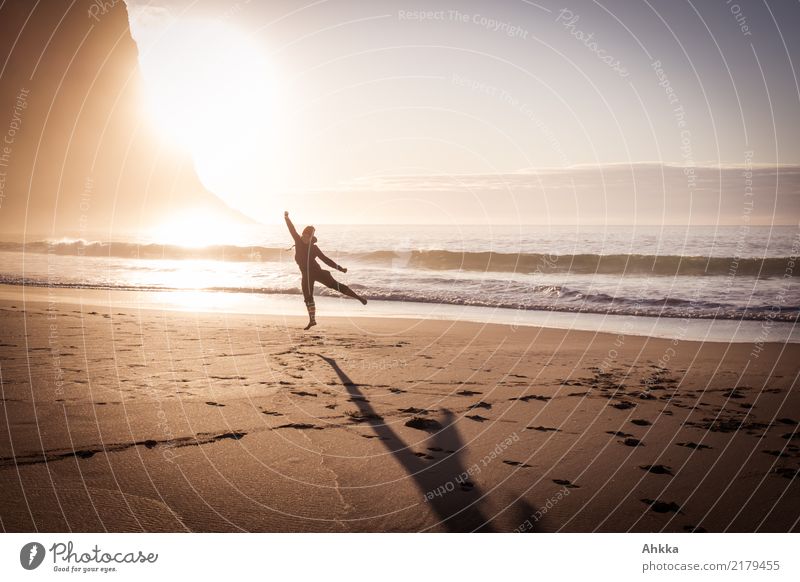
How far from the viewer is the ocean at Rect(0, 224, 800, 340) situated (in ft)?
69.3

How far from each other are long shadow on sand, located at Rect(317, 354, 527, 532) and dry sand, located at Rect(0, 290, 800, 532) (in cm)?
2

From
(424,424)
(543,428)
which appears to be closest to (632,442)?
(543,428)

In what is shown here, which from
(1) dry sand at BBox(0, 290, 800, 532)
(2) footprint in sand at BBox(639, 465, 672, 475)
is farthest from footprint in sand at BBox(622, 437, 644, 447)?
(2) footprint in sand at BBox(639, 465, 672, 475)

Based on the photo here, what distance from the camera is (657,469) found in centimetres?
588

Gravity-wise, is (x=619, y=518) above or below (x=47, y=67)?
below

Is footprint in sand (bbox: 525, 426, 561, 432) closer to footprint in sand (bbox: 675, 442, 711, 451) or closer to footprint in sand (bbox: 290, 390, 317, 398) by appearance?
footprint in sand (bbox: 675, 442, 711, 451)

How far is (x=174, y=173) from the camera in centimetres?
16388

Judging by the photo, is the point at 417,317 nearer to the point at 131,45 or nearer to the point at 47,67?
the point at 47,67

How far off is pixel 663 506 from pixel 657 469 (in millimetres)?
797

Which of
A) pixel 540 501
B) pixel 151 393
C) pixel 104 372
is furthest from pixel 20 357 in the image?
pixel 540 501

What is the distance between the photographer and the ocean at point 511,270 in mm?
21125
